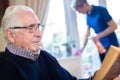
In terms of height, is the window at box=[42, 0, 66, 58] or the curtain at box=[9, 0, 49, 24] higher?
the curtain at box=[9, 0, 49, 24]

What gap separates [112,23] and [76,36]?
0.74 metres

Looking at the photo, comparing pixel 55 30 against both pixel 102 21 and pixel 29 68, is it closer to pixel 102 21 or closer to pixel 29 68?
pixel 102 21

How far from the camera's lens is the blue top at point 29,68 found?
134 centimetres

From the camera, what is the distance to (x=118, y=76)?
1387mm

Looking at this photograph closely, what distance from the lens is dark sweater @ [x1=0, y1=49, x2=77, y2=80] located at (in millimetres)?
1338

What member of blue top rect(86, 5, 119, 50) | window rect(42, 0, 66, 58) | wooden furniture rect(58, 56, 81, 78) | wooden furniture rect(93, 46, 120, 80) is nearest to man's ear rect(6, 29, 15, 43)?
wooden furniture rect(93, 46, 120, 80)

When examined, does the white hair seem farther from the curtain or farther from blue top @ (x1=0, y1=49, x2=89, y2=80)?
the curtain

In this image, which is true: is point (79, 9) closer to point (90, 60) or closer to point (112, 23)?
point (112, 23)

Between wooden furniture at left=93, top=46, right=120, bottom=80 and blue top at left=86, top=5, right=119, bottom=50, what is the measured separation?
4.01 ft

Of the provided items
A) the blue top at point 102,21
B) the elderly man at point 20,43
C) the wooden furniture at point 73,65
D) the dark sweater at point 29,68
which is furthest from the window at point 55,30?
the elderly man at point 20,43

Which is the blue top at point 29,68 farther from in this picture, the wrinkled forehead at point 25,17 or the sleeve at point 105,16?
the sleeve at point 105,16

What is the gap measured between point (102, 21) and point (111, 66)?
53.5 inches

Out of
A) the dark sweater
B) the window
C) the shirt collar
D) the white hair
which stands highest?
the white hair

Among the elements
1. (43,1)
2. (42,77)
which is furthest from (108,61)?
(43,1)
